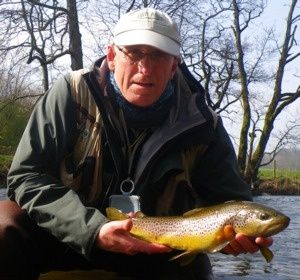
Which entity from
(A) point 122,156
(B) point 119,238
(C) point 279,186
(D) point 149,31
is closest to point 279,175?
(C) point 279,186

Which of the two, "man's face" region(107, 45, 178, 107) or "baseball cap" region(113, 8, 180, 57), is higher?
"baseball cap" region(113, 8, 180, 57)

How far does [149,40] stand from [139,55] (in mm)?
111

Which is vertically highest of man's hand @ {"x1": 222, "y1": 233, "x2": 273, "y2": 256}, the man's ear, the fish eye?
the man's ear

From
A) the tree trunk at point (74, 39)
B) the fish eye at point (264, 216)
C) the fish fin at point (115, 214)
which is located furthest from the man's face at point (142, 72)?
the tree trunk at point (74, 39)

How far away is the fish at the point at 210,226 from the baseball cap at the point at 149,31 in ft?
3.18

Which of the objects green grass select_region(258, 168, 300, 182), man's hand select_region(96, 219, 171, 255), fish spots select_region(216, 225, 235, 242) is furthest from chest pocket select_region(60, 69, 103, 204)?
green grass select_region(258, 168, 300, 182)

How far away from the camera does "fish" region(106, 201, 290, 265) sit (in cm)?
278

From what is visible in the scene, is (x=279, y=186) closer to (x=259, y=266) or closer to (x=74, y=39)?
(x=74, y=39)

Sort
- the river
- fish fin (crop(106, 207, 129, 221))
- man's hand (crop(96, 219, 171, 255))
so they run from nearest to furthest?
1. man's hand (crop(96, 219, 171, 255))
2. fish fin (crop(106, 207, 129, 221))
3. the river

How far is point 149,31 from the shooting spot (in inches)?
125

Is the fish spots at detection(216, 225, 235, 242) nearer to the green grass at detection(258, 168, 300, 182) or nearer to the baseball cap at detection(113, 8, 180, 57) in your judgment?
the baseball cap at detection(113, 8, 180, 57)

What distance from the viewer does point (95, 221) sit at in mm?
2830

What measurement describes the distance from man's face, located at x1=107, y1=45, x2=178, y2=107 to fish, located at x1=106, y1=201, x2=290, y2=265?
2.33 feet

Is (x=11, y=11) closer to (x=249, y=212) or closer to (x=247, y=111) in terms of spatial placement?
(x=247, y=111)
